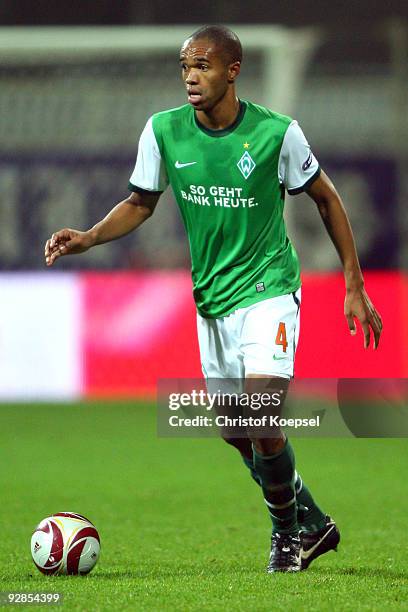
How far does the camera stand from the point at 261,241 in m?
5.41

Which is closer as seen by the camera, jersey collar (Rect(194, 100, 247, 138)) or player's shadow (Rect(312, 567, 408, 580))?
player's shadow (Rect(312, 567, 408, 580))

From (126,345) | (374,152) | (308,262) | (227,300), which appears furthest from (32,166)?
(227,300)

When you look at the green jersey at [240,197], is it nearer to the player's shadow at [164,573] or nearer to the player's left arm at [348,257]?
the player's left arm at [348,257]

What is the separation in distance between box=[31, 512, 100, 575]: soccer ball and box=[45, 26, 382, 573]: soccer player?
0.77 metres

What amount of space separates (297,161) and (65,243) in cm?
107

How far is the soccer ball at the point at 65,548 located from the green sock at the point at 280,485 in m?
0.76

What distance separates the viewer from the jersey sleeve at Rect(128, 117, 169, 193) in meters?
5.55

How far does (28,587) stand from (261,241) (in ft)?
5.74

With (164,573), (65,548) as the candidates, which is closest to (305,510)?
(164,573)

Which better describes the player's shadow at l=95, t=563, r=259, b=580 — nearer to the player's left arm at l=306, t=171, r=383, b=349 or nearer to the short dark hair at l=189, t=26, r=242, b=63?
the player's left arm at l=306, t=171, r=383, b=349

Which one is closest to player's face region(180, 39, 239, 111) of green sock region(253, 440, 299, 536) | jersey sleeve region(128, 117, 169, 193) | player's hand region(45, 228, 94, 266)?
jersey sleeve region(128, 117, 169, 193)

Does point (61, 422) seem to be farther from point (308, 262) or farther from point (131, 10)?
point (131, 10)

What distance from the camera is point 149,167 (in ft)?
18.3

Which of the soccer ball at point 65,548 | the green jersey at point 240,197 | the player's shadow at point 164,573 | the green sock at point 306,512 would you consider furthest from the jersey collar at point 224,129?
the player's shadow at point 164,573
